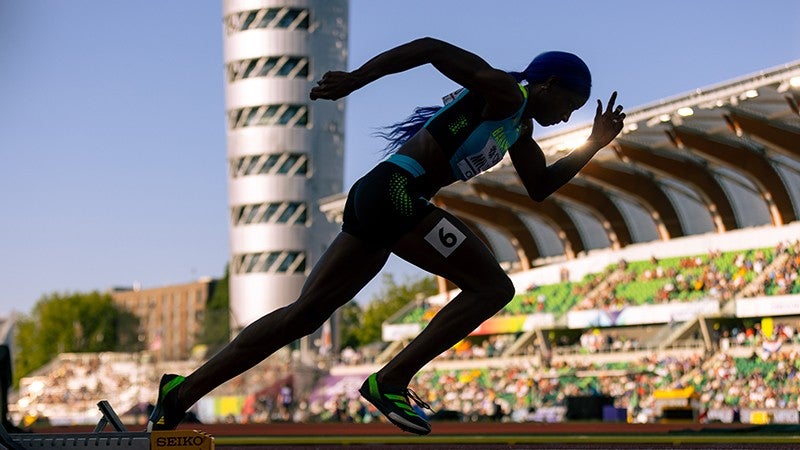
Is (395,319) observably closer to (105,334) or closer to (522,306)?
(522,306)

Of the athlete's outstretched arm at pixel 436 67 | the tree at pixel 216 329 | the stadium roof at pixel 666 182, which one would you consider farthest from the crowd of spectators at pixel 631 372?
the athlete's outstretched arm at pixel 436 67

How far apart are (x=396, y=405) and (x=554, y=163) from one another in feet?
4.92

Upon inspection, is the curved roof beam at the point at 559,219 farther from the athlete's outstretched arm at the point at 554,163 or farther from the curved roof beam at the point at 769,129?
the athlete's outstretched arm at the point at 554,163

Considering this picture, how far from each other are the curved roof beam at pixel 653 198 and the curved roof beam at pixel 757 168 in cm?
601

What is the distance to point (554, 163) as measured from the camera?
21.7 ft

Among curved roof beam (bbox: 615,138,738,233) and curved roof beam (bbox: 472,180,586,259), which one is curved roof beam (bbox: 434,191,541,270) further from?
curved roof beam (bbox: 615,138,738,233)

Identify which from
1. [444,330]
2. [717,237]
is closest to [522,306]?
[717,237]

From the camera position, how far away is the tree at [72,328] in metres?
143

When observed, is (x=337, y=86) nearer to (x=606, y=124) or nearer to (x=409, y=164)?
(x=409, y=164)

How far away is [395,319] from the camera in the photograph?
209 feet

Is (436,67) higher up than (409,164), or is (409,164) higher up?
(436,67)

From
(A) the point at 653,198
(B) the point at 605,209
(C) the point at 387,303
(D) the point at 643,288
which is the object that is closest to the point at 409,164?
(D) the point at 643,288

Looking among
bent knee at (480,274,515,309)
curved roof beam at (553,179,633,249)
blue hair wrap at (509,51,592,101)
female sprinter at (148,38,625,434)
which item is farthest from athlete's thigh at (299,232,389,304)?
curved roof beam at (553,179,633,249)

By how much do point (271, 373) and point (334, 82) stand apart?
59456 mm
